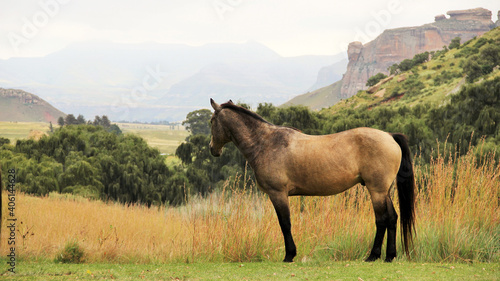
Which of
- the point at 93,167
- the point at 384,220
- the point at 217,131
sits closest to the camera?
the point at 384,220

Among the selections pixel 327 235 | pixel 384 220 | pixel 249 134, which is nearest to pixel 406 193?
pixel 384 220

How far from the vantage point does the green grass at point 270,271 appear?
471 centimetres

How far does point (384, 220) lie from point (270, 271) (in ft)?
4.79

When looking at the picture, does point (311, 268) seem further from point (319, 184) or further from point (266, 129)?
point (266, 129)

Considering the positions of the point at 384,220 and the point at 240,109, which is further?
the point at 240,109

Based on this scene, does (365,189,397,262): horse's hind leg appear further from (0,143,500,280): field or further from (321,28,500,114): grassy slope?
(321,28,500,114): grassy slope

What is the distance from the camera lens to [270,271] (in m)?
5.00

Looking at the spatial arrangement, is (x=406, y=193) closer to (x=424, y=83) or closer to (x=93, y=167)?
(x=93, y=167)

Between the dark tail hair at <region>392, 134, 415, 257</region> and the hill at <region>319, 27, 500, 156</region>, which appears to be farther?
the hill at <region>319, 27, 500, 156</region>

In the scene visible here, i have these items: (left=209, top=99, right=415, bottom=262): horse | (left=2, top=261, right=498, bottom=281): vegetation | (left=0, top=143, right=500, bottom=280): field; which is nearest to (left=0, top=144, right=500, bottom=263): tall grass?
(left=0, top=143, right=500, bottom=280): field

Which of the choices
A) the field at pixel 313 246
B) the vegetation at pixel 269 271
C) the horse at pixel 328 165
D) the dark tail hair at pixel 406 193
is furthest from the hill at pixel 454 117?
the vegetation at pixel 269 271

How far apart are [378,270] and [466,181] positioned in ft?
9.93

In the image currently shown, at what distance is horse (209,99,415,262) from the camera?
16.5 ft

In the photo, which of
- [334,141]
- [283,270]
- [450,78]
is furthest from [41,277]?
[450,78]
